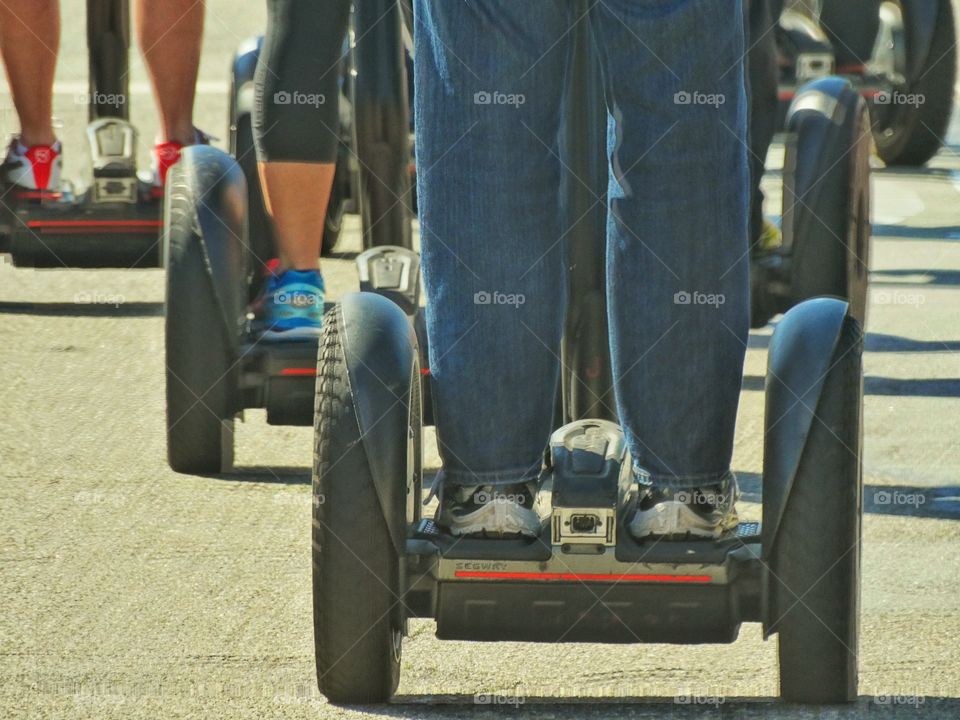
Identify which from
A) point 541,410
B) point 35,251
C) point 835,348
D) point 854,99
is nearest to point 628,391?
point 541,410

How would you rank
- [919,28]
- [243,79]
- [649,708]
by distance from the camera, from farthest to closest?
[919,28], [243,79], [649,708]

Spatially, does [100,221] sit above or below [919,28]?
below

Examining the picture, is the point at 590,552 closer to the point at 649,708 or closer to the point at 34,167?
the point at 649,708

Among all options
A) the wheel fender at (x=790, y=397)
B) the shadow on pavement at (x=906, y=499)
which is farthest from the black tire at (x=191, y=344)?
the wheel fender at (x=790, y=397)

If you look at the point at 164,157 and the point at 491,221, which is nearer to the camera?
the point at 491,221

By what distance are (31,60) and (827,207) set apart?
7.56 ft

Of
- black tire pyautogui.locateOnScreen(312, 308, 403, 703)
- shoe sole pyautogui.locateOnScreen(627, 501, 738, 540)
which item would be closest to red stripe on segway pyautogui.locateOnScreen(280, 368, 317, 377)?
black tire pyautogui.locateOnScreen(312, 308, 403, 703)

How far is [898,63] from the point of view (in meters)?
6.41

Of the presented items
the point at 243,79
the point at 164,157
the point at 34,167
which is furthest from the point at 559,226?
the point at 34,167

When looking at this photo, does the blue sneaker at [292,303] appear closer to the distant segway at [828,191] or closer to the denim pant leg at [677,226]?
the distant segway at [828,191]

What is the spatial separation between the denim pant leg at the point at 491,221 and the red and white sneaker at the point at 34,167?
2.49m

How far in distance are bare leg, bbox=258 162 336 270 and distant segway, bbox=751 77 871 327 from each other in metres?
0.82

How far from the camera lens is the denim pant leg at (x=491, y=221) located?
1904 millimetres

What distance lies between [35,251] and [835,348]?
8.98ft
